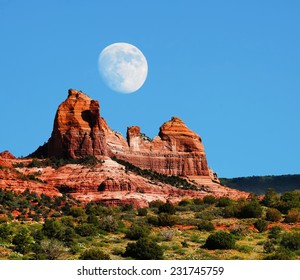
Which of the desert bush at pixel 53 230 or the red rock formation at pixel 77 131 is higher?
the red rock formation at pixel 77 131

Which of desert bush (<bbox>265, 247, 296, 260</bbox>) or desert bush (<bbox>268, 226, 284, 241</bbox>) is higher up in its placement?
desert bush (<bbox>268, 226, 284, 241</bbox>)

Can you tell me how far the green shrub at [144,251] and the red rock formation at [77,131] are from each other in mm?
79423

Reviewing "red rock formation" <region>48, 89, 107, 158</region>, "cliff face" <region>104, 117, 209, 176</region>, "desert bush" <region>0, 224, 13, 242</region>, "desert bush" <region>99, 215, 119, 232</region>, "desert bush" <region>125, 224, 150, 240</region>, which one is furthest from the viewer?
"cliff face" <region>104, 117, 209, 176</region>

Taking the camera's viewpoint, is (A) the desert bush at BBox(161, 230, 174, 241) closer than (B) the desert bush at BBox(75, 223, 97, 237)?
Yes

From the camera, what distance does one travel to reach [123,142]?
149 meters

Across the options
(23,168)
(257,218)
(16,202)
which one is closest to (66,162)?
(23,168)

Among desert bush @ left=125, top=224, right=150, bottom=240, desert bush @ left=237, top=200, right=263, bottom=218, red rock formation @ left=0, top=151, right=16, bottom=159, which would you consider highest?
red rock formation @ left=0, top=151, right=16, bottom=159

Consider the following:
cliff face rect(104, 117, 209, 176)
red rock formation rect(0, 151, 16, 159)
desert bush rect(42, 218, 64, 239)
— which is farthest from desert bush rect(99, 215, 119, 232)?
cliff face rect(104, 117, 209, 176)

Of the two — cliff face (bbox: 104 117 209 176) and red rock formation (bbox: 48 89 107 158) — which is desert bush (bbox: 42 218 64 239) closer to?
red rock formation (bbox: 48 89 107 158)

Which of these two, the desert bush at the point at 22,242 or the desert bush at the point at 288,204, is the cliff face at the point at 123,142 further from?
the desert bush at the point at 22,242

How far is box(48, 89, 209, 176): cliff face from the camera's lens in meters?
125

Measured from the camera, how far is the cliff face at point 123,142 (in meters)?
125

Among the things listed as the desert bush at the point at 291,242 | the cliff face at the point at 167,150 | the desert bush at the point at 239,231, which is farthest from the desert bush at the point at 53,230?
the cliff face at the point at 167,150

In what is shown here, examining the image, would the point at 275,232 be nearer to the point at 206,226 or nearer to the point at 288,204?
the point at 206,226
